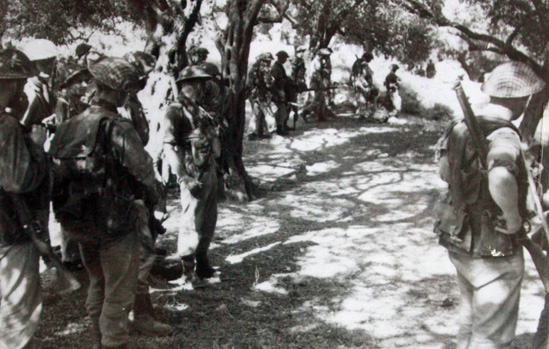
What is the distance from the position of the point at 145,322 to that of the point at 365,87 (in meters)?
14.3

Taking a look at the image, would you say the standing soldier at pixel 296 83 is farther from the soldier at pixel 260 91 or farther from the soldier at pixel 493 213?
the soldier at pixel 493 213

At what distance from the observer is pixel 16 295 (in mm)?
2688

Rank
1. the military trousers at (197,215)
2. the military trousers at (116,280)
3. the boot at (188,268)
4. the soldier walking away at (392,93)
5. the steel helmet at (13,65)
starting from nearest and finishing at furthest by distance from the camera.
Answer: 1. the steel helmet at (13,65)
2. the military trousers at (116,280)
3. the military trousers at (197,215)
4. the boot at (188,268)
5. the soldier walking away at (392,93)

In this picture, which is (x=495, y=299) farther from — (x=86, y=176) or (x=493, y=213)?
(x=86, y=176)

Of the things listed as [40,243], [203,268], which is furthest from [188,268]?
[40,243]

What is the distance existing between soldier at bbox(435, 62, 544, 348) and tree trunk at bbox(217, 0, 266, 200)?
18.6 feet

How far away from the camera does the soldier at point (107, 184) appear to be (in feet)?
9.53

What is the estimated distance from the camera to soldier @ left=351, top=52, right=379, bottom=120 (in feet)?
55.5

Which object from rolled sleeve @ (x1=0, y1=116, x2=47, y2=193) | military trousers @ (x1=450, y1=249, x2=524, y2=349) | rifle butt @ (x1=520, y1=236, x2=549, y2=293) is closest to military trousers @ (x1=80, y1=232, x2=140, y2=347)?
rolled sleeve @ (x1=0, y1=116, x2=47, y2=193)

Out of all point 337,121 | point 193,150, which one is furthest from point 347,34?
point 193,150

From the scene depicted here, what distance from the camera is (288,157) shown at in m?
11.5

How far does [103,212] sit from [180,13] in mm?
3860

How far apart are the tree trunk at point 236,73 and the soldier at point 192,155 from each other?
3440 mm

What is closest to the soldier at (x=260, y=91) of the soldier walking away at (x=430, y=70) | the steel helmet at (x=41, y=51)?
the steel helmet at (x=41, y=51)
